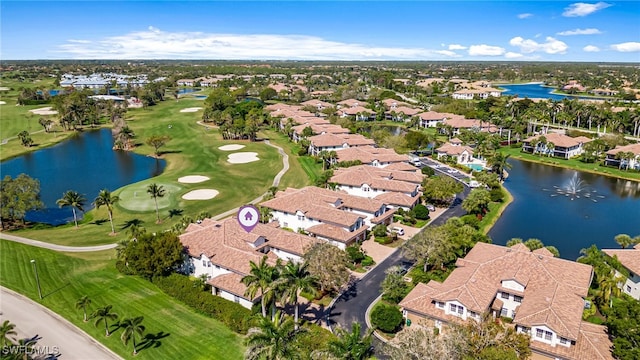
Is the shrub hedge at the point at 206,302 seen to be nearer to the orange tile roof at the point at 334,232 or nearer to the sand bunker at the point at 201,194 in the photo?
the orange tile roof at the point at 334,232

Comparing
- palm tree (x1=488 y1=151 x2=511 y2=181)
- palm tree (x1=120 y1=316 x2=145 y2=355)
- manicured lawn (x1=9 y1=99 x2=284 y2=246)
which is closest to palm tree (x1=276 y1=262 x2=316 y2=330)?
palm tree (x1=120 y1=316 x2=145 y2=355)

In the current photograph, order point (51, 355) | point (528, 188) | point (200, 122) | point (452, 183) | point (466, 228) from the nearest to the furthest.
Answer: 1. point (51, 355)
2. point (466, 228)
3. point (452, 183)
4. point (528, 188)
5. point (200, 122)

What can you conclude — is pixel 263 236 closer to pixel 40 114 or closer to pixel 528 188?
pixel 528 188

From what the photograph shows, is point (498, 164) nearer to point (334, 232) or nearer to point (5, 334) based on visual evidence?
point (334, 232)

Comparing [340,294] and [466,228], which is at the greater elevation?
[466,228]

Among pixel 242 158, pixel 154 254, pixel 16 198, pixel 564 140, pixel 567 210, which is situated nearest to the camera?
pixel 154 254

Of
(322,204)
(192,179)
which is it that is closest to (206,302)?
(322,204)

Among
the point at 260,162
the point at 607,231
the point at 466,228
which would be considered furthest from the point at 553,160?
the point at 260,162

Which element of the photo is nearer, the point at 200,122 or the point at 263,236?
the point at 263,236
